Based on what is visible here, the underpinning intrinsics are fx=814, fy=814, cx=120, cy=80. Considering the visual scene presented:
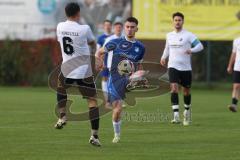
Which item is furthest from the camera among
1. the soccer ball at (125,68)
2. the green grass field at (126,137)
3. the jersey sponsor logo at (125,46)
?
the jersey sponsor logo at (125,46)

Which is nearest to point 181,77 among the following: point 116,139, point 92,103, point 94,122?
point 116,139

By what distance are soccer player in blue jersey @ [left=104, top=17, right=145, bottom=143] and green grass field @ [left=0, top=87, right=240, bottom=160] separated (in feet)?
1.74

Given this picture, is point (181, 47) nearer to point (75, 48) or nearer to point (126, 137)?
point (126, 137)

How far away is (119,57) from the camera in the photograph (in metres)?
14.8

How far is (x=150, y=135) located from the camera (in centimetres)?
1571

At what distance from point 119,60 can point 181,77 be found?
14.5ft

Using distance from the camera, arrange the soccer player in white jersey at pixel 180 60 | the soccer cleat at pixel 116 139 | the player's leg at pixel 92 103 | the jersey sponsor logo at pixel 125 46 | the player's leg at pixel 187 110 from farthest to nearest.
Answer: the soccer player in white jersey at pixel 180 60 < the player's leg at pixel 187 110 < the jersey sponsor logo at pixel 125 46 < the soccer cleat at pixel 116 139 < the player's leg at pixel 92 103

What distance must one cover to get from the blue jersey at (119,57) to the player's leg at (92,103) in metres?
0.40

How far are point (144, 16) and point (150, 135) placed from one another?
58.8 feet

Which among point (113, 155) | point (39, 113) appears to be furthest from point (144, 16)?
point (113, 155)

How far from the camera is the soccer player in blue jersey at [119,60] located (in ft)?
47.2

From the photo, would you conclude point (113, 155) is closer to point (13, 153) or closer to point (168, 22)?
point (13, 153)

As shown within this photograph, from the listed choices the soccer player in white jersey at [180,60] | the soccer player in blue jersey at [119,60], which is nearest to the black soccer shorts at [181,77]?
the soccer player in white jersey at [180,60]

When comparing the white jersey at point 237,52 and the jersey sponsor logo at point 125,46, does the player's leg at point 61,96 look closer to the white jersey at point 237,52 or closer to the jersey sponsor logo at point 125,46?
the jersey sponsor logo at point 125,46
